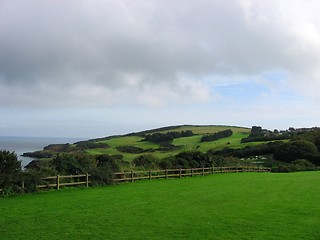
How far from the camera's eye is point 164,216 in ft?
40.7

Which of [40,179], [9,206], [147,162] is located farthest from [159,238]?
[147,162]

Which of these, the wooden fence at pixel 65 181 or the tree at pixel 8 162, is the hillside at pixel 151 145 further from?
the tree at pixel 8 162

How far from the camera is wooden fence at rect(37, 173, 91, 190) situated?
Result: 68.8ft

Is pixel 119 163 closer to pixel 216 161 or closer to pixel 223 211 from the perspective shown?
pixel 216 161

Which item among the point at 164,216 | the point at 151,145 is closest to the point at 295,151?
the point at 151,145

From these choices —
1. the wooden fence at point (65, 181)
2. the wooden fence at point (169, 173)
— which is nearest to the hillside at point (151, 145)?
A: the wooden fence at point (169, 173)

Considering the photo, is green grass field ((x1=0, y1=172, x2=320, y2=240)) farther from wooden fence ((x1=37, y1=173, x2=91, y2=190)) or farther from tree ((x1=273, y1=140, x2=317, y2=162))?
tree ((x1=273, y1=140, x2=317, y2=162))

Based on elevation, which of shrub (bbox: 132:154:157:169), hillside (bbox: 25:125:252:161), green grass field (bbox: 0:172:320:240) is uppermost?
hillside (bbox: 25:125:252:161)

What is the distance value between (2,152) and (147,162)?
15.8 m

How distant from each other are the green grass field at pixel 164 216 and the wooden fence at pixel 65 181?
10.2 ft

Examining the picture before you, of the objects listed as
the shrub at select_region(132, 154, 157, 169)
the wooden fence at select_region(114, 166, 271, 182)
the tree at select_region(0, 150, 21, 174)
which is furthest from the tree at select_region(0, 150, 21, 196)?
the shrub at select_region(132, 154, 157, 169)

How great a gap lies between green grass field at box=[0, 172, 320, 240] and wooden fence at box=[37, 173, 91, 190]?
3.12m

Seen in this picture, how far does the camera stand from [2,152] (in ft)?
64.6

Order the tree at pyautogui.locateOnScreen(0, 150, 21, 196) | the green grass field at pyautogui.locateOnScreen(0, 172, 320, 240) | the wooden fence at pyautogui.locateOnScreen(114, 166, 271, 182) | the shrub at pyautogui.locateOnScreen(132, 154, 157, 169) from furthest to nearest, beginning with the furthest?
1. the shrub at pyautogui.locateOnScreen(132, 154, 157, 169)
2. the wooden fence at pyautogui.locateOnScreen(114, 166, 271, 182)
3. the tree at pyautogui.locateOnScreen(0, 150, 21, 196)
4. the green grass field at pyautogui.locateOnScreen(0, 172, 320, 240)
